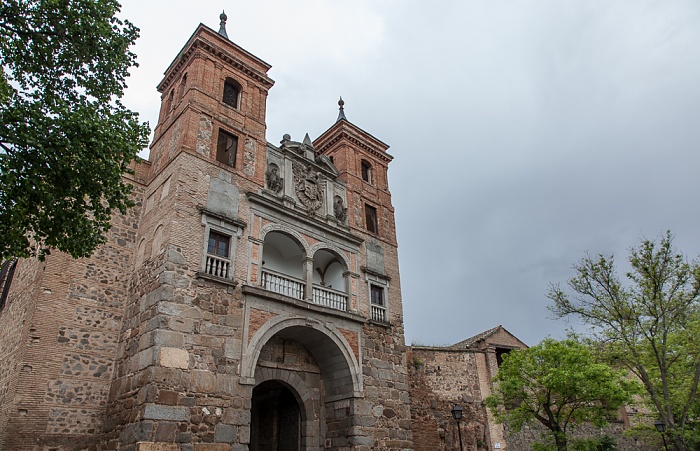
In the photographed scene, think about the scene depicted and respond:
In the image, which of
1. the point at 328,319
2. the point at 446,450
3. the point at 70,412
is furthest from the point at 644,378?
the point at 70,412

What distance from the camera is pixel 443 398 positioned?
64.4 ft

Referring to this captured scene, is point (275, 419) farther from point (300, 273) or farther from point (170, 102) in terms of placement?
point (170, 102)

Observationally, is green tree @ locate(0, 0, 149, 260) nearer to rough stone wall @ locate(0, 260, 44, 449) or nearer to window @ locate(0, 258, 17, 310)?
rough stone wall @ locate(0, 260, 44, 449)

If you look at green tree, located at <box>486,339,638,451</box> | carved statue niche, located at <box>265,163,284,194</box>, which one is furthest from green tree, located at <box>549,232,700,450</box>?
carved statue niche, located at <box>265,163,284,194</box>

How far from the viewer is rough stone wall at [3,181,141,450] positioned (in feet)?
38.5

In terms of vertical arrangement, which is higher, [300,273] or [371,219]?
[371,219]

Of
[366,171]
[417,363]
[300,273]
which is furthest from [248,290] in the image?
[366,171]

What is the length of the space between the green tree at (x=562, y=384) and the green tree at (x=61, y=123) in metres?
13.1

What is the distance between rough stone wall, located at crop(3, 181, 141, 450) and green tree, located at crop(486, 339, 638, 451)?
40.3ft

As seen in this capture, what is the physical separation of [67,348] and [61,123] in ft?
20.4

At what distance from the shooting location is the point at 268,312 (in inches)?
555

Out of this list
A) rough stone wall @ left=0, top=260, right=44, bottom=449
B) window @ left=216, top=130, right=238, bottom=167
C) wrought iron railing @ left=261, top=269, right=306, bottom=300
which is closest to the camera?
rough stone wall @ left=0, top=260, right=44, bottom=449

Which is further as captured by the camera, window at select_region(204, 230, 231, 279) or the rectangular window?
the rectangular window

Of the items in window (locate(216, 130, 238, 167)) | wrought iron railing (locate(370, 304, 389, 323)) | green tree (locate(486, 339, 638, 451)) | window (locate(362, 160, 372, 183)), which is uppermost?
window (locate(362, 160, 372, 183))
